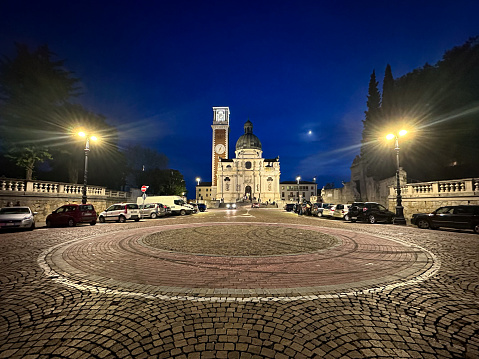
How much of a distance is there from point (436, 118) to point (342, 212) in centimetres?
1988

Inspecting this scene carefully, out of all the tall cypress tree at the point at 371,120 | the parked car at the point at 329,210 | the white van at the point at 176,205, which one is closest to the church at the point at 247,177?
the tall cypress tree at the point at 371,120

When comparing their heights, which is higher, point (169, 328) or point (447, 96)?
point (447, 96)

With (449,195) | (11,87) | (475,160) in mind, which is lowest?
(449,195)

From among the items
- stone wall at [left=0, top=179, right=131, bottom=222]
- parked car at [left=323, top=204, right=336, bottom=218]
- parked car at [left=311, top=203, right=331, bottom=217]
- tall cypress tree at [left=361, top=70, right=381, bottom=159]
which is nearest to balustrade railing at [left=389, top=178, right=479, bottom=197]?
parked car at [left=323, top=204, right=336, bottom=218]

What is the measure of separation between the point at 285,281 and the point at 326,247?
389cm

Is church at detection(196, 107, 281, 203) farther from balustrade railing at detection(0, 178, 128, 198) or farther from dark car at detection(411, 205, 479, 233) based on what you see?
dark car at detection(411, 205, 479, 233)

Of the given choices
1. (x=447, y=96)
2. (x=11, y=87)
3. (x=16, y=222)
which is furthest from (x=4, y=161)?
(x=447, y=96)

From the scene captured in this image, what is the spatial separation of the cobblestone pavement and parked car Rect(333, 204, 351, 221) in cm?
1232

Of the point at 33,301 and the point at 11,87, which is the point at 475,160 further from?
the point at 11,87

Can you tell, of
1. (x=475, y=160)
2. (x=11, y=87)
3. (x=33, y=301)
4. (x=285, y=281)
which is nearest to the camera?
(x=33, y=301)

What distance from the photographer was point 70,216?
14852 mm

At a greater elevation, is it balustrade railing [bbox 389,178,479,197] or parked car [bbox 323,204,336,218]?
balustrade railing [bbox 389,178,479,197]

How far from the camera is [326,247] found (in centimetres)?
787

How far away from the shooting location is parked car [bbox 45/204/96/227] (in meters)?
14.5
